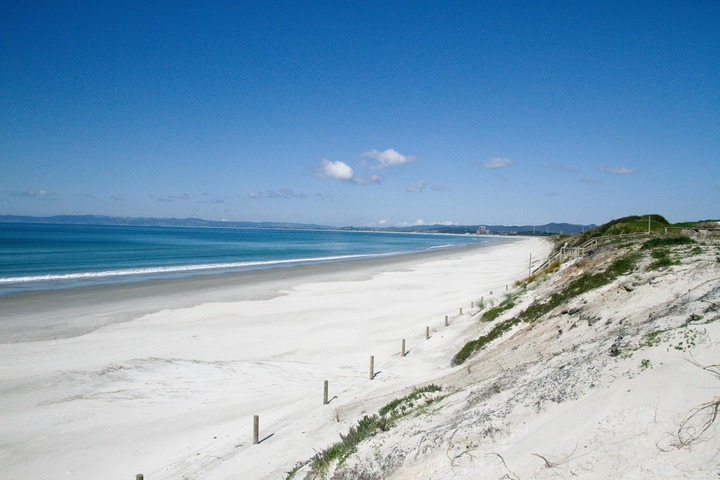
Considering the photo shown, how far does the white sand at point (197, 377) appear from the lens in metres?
10.6

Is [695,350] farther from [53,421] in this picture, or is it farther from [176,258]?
[176,258]

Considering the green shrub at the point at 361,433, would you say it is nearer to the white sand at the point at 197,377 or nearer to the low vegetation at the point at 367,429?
the low vegetation at the point at 367,429

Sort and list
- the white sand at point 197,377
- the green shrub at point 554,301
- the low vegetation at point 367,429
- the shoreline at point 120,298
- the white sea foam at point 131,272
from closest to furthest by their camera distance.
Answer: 1. the low vegetation at point 367,429
2. the white sand at point 197,377
3. the green shrub at point 554,301
4. the shoreline at point 120,298
5. the white sea foam at point 131,272

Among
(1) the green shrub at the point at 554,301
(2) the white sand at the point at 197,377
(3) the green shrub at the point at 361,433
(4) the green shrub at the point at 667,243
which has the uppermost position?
(4) the green shrub at the point at 667,243

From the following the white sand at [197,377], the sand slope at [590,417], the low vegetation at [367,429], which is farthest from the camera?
the white sand at [197,377]

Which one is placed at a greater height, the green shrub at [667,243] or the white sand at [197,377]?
the green shrub at [667,243]

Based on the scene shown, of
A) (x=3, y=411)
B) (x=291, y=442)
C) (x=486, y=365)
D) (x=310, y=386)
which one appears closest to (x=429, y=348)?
(x=310, y=386)

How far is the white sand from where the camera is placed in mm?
10594

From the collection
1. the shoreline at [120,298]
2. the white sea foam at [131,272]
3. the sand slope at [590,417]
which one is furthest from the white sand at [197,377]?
the white sea foam at [131,272]

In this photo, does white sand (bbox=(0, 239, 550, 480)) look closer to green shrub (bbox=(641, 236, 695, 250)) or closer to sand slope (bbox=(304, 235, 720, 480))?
sand slope (bbox=(304, 235, 720, 480))

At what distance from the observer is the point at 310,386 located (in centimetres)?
1517

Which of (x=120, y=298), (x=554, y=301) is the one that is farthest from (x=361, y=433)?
(x=120, y=298)

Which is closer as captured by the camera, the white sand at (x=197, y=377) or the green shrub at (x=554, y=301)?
the white sand at (x=197, y=377)

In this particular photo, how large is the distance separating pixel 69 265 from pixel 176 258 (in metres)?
14.8
